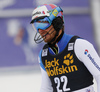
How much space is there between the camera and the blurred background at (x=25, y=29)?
433 inches

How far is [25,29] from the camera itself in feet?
36.8

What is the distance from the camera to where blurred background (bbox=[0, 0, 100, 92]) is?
1101 centimetres

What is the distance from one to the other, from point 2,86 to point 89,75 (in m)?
4.57

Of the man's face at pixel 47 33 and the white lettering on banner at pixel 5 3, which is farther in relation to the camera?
the white lettering on banner at pixel 5 3

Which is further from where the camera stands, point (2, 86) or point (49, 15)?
point (2, 86)

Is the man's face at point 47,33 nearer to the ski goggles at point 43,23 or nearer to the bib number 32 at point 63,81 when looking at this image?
the ski goggles at point 43,23

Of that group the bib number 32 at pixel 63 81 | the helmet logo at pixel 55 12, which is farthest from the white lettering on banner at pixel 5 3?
the bib number 32 at pixel 63 81

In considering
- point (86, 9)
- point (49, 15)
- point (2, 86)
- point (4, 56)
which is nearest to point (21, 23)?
point (4, 56)

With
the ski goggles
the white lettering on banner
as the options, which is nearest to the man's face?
the ski goggles

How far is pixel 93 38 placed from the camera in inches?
463

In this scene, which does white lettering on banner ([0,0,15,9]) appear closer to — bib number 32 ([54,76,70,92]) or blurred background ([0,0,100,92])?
blurred background ([0,0,100,92])

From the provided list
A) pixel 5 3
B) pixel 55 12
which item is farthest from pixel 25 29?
pixel 55 12

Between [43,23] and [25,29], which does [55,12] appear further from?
[25,29]

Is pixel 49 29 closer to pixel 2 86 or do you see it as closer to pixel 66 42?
pixel 66 42
